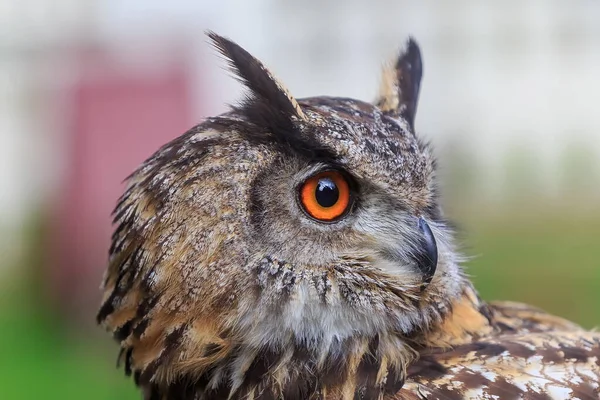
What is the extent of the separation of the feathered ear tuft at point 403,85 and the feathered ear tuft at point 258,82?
334 millimetres

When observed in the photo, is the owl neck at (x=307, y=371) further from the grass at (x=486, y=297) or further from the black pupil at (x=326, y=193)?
the grass at (x=486, y=297)

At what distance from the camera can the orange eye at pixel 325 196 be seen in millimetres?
1490

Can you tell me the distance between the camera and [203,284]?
57.8 inches

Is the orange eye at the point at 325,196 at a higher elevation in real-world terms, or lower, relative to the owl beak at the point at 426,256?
higher

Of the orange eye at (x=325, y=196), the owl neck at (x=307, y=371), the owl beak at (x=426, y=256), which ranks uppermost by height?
the orange eye at (x=325, y=196)

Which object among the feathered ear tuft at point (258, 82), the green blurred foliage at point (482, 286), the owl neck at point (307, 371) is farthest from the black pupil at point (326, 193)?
the green blurred foliage at point (482, 286)

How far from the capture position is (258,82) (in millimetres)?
1546

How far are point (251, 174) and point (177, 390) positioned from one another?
51 centimetres

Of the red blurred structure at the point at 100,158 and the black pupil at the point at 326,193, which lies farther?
the red blurred structure at the point at 100,158

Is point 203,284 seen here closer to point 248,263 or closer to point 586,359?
point 248,263

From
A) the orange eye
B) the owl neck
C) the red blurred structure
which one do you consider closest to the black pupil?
the orange eye

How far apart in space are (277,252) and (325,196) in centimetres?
16

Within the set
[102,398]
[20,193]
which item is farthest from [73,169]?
[102,398]

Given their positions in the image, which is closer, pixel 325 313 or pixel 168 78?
pixel 325 313
